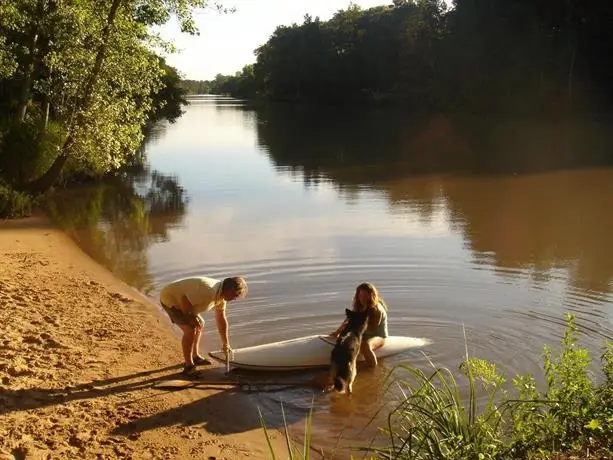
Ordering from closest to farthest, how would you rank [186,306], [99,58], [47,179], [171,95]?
[186,306]
[99,58]
[47,179]
[171,95]

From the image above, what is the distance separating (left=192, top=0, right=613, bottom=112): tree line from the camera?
50.9 meters

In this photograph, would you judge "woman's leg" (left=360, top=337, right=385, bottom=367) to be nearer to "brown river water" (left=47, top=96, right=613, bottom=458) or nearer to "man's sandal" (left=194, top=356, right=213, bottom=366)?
"brown river water" (left=47, top=96, right=613, bottom=458)

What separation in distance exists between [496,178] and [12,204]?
15.6m

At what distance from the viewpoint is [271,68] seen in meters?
103

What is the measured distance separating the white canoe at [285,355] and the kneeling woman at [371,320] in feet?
0.54

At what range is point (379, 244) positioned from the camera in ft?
46.0

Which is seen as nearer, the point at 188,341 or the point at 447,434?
the point at 447,434

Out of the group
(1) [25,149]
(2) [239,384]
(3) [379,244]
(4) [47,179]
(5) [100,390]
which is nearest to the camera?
(5) [100,390]

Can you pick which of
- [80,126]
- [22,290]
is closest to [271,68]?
[80,126]

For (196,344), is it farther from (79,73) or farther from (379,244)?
(79,73)

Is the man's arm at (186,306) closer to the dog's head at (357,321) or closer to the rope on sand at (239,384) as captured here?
the rope on sand at (239,384)

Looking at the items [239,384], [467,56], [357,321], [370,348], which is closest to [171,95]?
[370,348]

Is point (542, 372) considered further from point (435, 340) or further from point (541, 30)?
point (541, 30)

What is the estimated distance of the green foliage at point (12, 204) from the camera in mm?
16516
